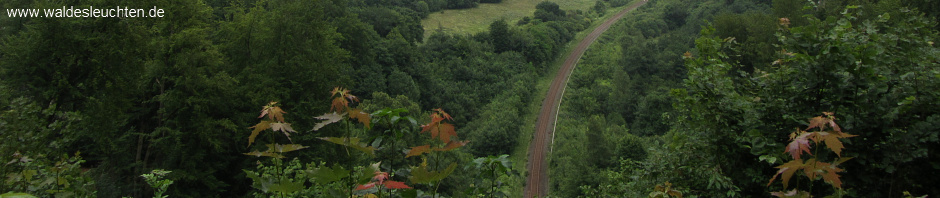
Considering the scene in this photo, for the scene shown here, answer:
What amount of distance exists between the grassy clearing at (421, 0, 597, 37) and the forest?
1709 cm

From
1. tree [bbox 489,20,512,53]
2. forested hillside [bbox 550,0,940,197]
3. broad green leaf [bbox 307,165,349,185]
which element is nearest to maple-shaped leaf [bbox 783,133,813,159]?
forested hillside [bbox 550,0,940,197]

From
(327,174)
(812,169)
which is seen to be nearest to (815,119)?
(812,169)

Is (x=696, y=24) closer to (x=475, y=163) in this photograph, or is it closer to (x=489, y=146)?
(x=489, y=146)

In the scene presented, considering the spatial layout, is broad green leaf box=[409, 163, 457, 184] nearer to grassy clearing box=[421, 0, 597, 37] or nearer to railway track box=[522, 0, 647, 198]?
railway track box=[522, 0, 647, 198]

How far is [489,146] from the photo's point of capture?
132ft

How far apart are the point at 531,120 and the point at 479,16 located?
96.9ft

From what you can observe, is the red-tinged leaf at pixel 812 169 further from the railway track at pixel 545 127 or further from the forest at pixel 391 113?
the railway track at pixel 545 127

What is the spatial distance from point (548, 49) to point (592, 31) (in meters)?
16.7

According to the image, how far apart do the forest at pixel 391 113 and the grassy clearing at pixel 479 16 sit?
56.1ft

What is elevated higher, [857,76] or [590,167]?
[857,76]

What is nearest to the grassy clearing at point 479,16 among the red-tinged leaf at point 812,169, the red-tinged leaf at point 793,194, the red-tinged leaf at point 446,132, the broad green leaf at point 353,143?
the red-tinged leaf at point 446,132

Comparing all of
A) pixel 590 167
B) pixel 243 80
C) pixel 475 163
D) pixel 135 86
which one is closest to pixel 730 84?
pixel 475 163

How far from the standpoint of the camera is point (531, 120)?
4753cm

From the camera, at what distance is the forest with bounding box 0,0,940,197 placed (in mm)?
3965
